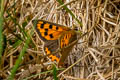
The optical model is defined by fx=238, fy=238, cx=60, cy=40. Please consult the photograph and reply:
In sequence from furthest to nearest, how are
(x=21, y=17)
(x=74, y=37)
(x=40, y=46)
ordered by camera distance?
(x=21, y=17) < (x=40, y=46) < (x=74, y=37)

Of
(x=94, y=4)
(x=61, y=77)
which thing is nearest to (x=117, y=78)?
(x=61, y=77)

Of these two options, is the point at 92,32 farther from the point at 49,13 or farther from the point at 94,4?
the point at 49,13

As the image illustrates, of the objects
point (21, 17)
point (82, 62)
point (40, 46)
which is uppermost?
point (21, 17)
